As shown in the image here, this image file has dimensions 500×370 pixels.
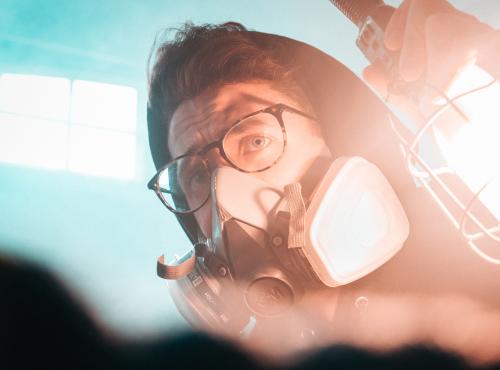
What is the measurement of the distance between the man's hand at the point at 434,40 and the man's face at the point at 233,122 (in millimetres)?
552

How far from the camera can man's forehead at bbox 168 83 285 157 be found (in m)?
1.42

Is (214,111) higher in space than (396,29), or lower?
lower

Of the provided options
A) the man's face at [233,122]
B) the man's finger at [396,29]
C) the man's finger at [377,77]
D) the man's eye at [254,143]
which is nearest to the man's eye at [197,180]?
the man's face at [233,122]

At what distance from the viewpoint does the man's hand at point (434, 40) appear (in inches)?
24.8

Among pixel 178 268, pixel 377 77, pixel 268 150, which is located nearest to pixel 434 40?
pixel 377 77

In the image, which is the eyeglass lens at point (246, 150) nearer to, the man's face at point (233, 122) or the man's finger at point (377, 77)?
the man's face at point (233, 122)

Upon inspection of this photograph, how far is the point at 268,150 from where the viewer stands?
1.31 m

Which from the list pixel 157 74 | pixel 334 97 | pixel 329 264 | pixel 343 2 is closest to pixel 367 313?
pixel 329 264

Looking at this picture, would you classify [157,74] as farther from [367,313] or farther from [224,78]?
[367,313]

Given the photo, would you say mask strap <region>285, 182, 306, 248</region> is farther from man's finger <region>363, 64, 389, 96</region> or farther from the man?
man's finger <region>363, 64, 389, 96</region>

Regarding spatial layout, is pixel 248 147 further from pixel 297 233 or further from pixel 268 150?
pixel 297 233

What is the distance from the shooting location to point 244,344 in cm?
174

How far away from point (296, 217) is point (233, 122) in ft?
1.97

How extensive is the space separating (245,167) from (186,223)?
69 cm
